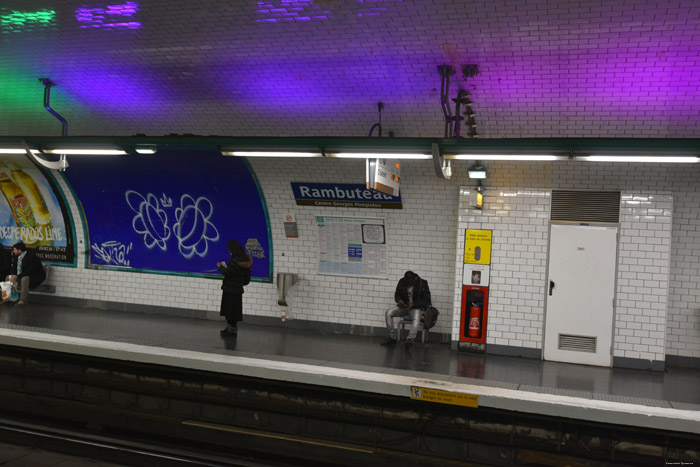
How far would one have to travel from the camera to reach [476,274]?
887 cm

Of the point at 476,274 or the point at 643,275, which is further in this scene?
the point at 476,274

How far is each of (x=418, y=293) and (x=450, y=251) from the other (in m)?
0.91

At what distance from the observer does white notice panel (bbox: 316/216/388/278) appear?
966cm

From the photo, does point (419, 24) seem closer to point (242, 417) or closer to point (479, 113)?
point (479, 113)

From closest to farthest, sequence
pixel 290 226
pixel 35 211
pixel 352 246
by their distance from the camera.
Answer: pixel 352 246 → pixel 290 226 → pixel 35 211

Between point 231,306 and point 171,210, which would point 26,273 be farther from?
point 231,306

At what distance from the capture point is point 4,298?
11086 millimetres

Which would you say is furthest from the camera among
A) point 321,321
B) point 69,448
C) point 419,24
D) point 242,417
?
point 321,321

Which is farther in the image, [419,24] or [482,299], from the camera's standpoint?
[482,299]

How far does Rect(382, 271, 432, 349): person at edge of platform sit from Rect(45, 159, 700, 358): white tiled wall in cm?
53

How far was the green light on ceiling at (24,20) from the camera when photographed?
6.70 m

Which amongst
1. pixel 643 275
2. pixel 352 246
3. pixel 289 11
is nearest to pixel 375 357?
pixel 352 246

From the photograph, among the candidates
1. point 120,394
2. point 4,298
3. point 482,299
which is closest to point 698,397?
point 482,299

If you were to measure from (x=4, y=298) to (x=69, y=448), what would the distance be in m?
5.44
